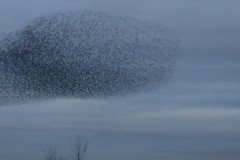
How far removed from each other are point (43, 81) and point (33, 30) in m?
3.34

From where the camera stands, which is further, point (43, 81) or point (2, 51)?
point (43, 81)

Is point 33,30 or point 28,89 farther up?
point 33,30

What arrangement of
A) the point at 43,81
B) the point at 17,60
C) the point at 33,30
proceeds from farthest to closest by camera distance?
1. the point at 43,81
2. the point at 17,60
3. the point at 33,30

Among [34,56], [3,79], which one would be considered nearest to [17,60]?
[34,56]

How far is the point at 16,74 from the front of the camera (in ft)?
59.6

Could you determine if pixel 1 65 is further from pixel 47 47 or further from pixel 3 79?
pixel 47 47

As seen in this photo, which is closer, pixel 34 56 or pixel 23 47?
pixel 23 47

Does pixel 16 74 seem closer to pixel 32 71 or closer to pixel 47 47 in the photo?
pixel 32 71

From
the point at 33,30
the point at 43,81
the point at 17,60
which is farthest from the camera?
the point at 43,81

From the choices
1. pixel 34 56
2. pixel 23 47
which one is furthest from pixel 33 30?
pixel 34 56

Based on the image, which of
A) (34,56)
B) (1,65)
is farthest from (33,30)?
(1,65)

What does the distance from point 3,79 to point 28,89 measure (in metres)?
1.21

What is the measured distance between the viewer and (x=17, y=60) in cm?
1748

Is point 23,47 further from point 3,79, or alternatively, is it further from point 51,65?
point 3,79
